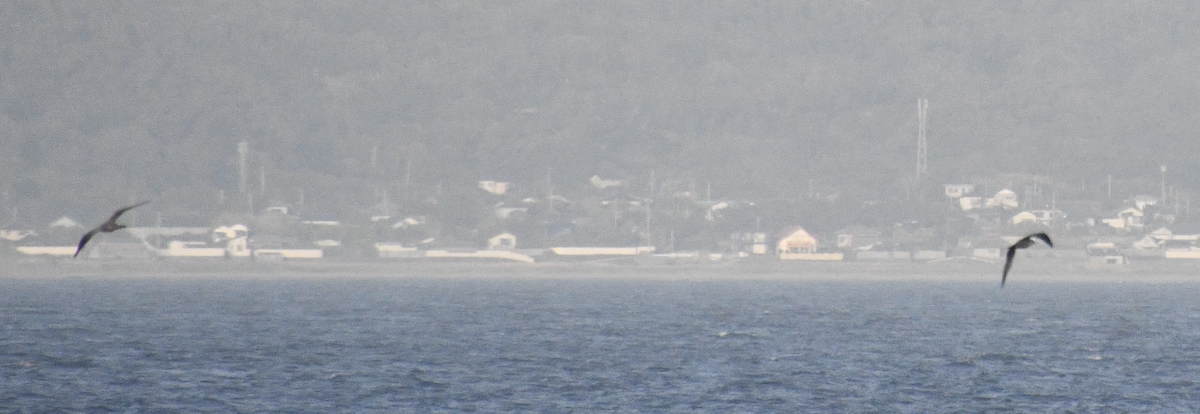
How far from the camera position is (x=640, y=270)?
615ft

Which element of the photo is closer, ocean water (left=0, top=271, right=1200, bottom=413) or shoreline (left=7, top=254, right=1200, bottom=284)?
ocean water (left=0, top=271, right=1200, bottom=413)

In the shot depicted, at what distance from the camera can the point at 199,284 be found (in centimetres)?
15850

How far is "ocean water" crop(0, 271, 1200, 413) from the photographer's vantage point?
47.8m

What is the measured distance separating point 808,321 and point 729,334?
1332 cm

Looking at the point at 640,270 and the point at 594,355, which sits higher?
the point at 640,270

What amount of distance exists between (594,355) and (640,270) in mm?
124719

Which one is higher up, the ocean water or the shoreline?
the shoreline

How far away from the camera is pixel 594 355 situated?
62.8 m

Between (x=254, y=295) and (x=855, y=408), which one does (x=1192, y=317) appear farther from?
(x=254, y=295)

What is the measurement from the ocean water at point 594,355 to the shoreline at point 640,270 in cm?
6029

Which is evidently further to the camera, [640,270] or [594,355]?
[640,270]

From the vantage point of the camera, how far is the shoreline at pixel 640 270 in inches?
6924

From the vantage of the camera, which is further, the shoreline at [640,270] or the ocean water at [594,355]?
the shoreline at [640,270]

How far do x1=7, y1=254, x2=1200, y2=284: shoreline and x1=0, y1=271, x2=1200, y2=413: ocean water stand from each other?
6029 cm
